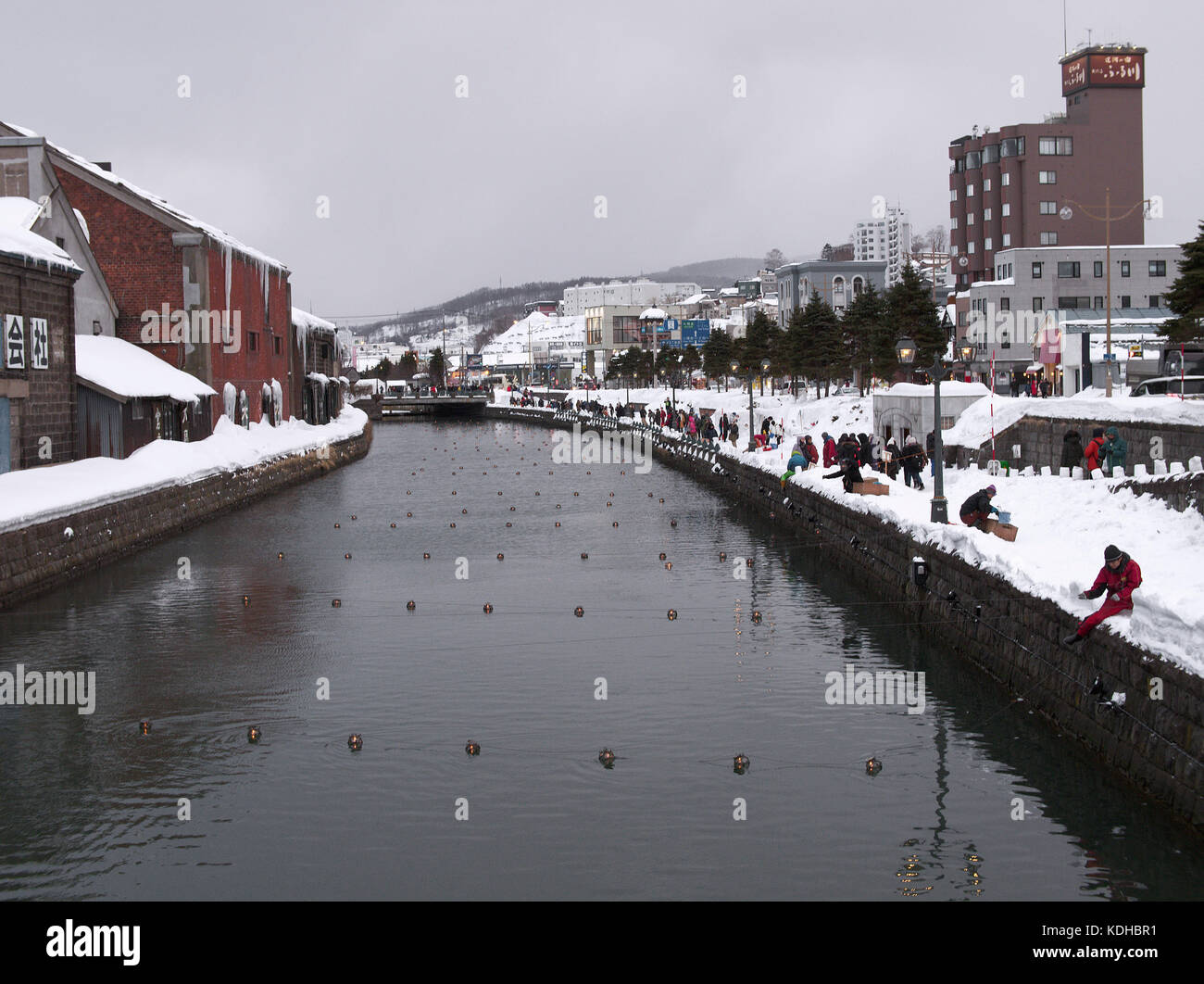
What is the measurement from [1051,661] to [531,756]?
7.61m

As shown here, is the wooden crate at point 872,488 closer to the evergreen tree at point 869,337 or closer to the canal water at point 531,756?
the canal water at point 531,756

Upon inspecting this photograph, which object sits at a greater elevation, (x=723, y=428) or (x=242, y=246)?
(x=242, y=246)

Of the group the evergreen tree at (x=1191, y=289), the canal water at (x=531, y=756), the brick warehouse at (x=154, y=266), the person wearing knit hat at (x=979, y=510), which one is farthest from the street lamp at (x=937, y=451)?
the brick warehouse at (x=154, y=266)

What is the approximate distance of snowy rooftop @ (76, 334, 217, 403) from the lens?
4306cm

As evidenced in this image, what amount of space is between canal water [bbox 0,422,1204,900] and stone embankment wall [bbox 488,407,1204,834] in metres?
0.39

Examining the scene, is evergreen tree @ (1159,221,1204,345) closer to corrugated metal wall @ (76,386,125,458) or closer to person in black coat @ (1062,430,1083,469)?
person in black coat @ (1062,430,1083,469)

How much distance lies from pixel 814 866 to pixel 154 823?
7635mm

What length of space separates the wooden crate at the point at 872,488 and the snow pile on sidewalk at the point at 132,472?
20.7 meters

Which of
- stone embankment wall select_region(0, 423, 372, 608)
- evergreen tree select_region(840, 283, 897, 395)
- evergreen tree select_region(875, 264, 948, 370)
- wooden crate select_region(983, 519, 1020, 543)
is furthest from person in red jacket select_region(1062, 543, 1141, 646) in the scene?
evergreen tree select_region(840, 283, 897, 395)

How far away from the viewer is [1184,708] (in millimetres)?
13297

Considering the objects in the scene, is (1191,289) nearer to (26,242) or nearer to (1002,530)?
(1002,530)

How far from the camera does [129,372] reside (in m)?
46.7
